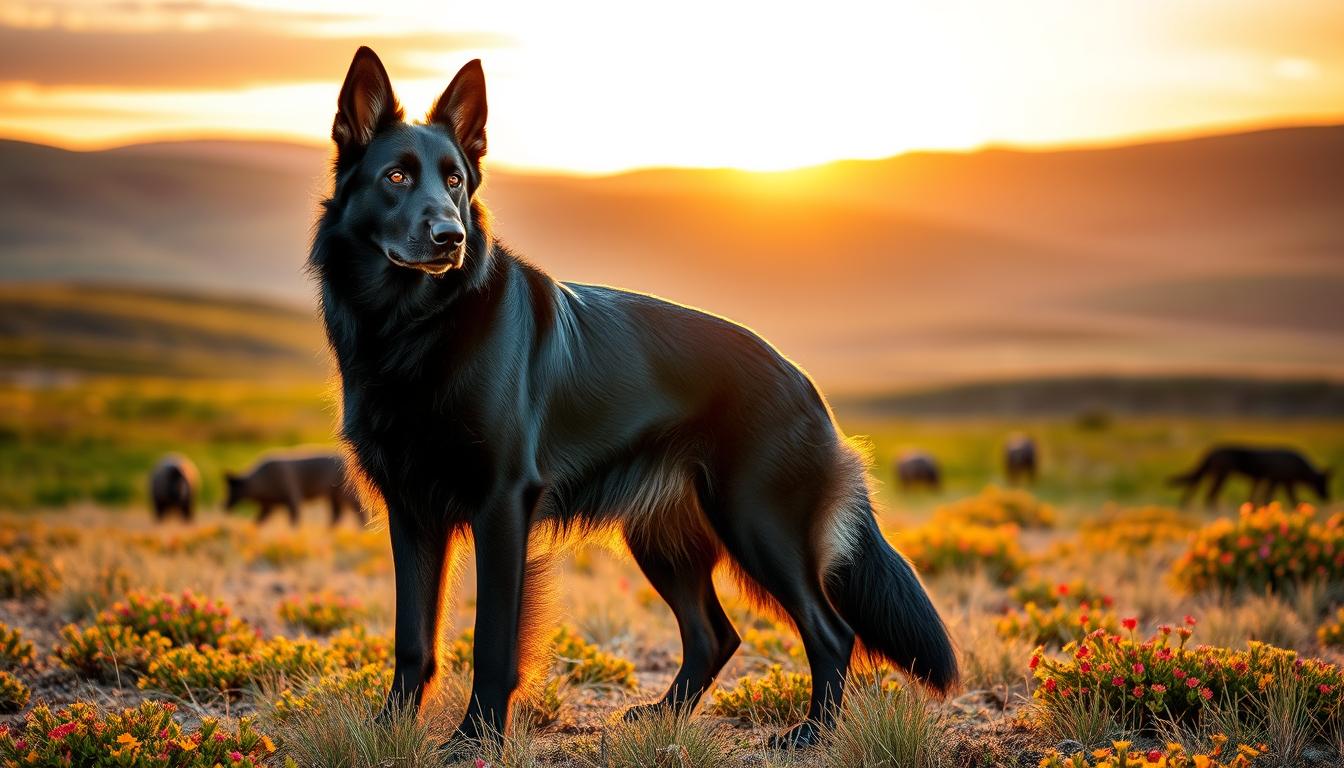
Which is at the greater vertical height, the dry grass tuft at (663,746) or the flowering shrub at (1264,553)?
the dry grass tuft at (663,746)

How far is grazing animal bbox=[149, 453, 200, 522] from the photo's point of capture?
60.6 ft

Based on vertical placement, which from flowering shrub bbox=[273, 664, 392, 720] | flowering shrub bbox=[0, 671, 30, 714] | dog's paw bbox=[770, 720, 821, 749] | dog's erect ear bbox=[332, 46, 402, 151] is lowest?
flowering shrub bbox=[0, 671, 30, 714]

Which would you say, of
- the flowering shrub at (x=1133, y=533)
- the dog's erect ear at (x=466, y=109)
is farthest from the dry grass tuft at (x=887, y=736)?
the flowering shrub at (x=1133, y=533)

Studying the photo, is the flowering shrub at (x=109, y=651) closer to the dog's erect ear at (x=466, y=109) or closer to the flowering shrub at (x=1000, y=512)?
the dog's erect ear at (x=466, y=109)

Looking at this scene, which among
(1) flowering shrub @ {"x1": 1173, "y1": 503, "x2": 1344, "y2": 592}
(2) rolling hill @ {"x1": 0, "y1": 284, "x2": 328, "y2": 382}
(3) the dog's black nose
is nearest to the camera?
(3) the dog's black nose

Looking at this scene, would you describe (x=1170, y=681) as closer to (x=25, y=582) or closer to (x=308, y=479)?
(x=25, y=582)

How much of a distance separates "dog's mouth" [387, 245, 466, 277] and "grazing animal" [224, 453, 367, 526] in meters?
16.0

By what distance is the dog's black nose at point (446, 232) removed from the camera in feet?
12.6

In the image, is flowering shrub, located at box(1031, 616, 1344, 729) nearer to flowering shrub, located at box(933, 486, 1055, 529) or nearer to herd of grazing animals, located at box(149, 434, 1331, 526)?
flowering shrub, located at box(933, 486, 1055, 529)

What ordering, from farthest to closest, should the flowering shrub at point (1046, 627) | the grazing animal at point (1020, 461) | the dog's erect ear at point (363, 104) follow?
the grazing animal at point (1020, 461), the flowering shrub at point (1046, 627), the dog's erect ear at point (363, 104)

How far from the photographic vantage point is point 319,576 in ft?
34.9

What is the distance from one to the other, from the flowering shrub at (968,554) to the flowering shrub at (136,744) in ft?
21.7

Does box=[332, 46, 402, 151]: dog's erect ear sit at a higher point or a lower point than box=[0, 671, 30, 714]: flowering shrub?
higher

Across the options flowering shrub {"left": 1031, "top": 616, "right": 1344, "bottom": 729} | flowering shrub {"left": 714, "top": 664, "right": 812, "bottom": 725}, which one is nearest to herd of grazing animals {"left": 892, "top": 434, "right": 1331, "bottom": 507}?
flowering shrub {"left": 1031, "top": 616, "right": 1344, "bottom": 729}
